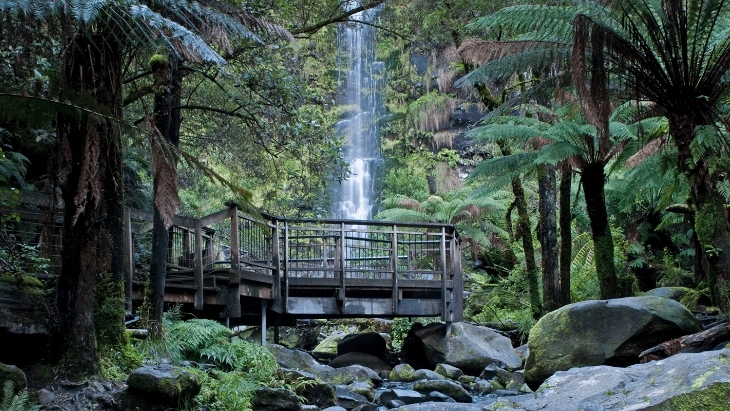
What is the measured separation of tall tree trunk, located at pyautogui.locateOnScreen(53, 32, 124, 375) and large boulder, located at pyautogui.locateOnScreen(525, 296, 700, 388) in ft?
18.7

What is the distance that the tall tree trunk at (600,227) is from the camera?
1170cm

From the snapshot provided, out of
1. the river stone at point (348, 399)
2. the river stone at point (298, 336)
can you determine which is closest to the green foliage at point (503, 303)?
the river stone at point (298, 336)

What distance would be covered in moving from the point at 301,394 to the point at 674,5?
6022 millimetres

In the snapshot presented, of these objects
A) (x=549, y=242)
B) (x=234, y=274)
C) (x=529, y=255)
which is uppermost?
(x=549, y=242)

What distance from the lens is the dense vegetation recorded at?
5.77m

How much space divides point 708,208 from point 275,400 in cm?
505

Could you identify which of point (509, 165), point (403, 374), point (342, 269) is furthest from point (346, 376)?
point (509, 165)

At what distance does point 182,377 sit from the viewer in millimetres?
6145

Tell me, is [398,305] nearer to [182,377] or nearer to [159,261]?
[159,261]

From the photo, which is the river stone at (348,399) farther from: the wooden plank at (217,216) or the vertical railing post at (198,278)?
the wooden plank at (217,216)

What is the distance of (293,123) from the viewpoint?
1071cm

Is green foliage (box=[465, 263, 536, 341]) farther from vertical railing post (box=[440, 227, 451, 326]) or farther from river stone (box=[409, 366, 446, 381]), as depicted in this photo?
river stone (box=[409, 366, 446, 381])

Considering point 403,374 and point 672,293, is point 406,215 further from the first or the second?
point 672,293

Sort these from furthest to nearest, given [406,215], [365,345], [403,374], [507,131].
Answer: [406,215] → [365,345] → [403,374] → [507,131]
